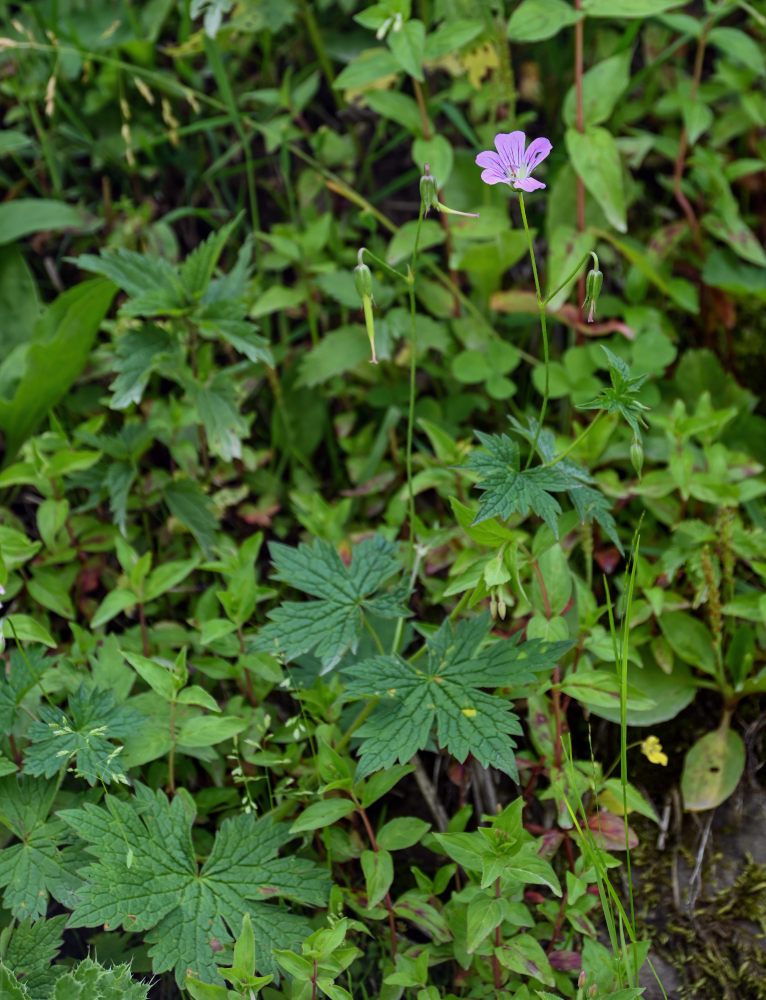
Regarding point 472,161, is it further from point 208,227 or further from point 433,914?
point 433,914

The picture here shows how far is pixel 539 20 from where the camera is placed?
1986 millimetres

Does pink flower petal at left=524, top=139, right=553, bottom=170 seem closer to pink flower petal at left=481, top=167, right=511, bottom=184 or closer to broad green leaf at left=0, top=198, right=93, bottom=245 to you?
pink flower petal at left=481, top=167, right=511, bottom=184

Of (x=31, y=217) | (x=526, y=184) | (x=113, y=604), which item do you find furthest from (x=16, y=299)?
(x=526, y=184)

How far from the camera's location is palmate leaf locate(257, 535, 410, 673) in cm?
143

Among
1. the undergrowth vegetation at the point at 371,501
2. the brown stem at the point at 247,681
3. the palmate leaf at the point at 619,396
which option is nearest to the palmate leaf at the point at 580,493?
the undergrowth vegetation at the point at 371,501

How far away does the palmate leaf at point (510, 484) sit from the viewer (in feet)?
4.16

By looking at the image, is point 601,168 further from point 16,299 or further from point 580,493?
point 16,299

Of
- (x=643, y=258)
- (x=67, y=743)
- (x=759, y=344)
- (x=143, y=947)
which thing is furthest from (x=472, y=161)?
(x=143, y=947)

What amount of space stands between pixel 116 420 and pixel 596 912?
1599 millimetres

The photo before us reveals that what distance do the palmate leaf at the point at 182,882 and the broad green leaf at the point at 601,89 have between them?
1.69 m

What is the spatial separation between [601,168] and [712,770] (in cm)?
132

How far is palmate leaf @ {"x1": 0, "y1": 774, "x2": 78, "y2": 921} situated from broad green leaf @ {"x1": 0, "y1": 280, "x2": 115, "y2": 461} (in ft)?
3.05

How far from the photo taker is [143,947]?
1.48m

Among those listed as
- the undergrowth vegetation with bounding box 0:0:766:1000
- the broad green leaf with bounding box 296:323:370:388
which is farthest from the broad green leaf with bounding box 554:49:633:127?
the broad green leaf with bounding box 296:323:370:388
